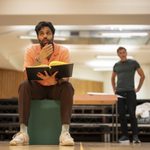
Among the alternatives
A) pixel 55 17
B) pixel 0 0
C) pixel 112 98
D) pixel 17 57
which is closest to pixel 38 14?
pixel 55 17

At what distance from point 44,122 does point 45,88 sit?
0.26m

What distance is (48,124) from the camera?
Answer: 2.52 metres

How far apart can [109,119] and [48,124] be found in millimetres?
3845

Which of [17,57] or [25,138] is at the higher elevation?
[17,57]

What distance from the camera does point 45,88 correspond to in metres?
2.53

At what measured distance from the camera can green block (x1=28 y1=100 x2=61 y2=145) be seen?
2.51 meters

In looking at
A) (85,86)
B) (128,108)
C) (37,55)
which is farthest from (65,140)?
(85,86)

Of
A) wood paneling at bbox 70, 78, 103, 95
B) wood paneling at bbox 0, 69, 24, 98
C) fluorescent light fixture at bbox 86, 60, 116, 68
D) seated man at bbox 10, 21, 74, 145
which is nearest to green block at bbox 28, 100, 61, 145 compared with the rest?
seated man at bbox 10, 21, 74, 145

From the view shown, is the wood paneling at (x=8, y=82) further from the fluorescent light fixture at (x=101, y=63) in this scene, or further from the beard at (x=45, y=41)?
the beard at (x=45, y=41)

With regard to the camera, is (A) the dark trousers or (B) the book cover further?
(A) the dark trousers

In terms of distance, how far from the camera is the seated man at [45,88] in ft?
7.83

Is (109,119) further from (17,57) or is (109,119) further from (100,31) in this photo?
(17,57)

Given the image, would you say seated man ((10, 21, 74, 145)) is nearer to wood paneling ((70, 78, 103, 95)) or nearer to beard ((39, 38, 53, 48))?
beard ((39, 38, 53, 48))

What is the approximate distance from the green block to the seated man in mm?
61
